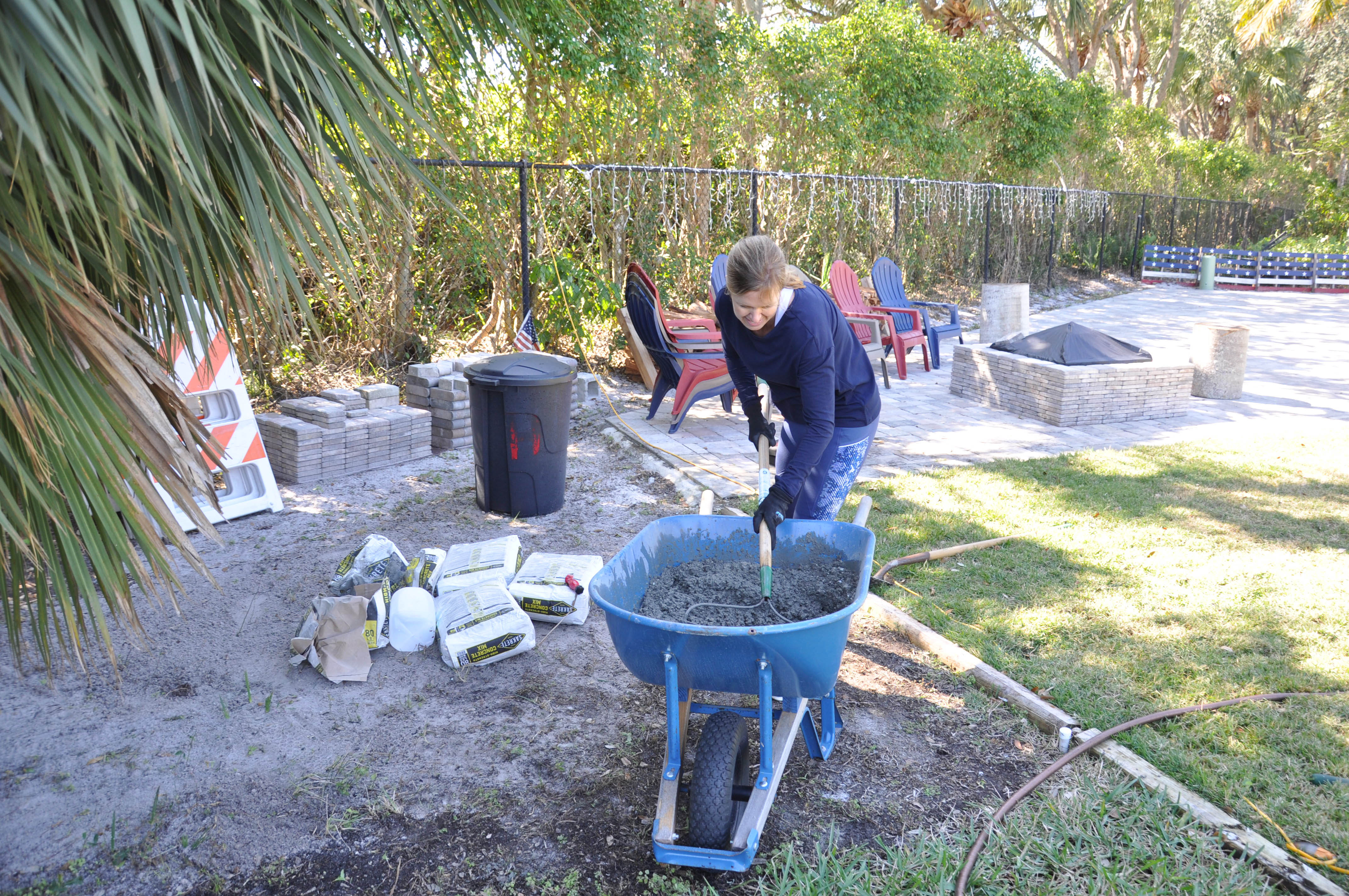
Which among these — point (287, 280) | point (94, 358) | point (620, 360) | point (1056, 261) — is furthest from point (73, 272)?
point (1056, 261)

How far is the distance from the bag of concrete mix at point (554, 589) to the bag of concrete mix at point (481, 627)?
0.33 ft

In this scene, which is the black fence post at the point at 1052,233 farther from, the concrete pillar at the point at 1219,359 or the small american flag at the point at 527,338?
the small american flag at the point at 527,338

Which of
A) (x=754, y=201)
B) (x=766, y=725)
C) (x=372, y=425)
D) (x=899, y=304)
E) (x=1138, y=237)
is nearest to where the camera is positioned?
(x=766, y=725)

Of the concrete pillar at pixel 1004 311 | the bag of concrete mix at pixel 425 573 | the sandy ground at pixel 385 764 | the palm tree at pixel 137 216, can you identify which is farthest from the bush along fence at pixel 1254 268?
the palm tree at pixel 137 216

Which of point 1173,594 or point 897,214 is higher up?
point 897,214

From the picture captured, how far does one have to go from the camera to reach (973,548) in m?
4.88

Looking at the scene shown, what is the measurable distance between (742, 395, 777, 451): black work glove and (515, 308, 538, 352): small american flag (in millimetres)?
4133

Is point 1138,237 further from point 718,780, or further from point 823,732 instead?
point 718,780

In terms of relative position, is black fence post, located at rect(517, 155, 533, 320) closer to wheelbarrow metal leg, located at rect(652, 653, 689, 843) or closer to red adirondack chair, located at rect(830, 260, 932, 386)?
red adirondack chair, located at rect(830, 260, 932, 386)

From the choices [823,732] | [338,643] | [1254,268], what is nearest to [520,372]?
[338,643]

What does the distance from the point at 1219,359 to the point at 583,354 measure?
20.8 ft

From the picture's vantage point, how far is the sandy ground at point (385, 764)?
2627 millimetres

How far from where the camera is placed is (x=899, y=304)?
1058 cm

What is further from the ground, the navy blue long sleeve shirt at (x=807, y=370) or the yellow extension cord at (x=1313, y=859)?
the navy blue long sleeve shirt at (x=807, y=370)
